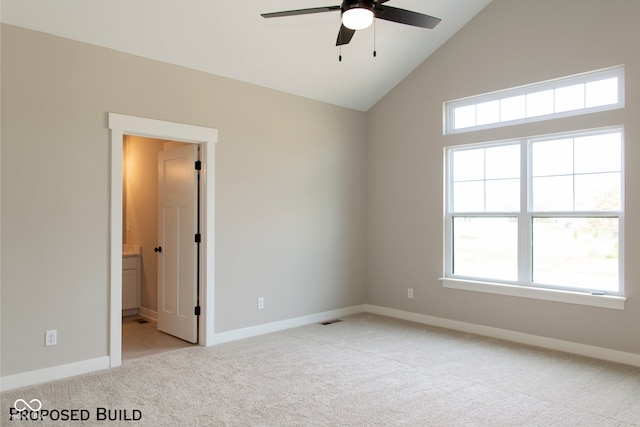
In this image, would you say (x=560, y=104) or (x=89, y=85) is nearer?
(x=89, y=85)

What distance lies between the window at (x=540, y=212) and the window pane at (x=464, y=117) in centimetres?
26

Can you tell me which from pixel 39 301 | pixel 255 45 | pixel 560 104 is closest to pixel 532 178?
pixel 560 104

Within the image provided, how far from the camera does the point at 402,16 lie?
3.08 m

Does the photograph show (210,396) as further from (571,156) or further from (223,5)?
(571,156)

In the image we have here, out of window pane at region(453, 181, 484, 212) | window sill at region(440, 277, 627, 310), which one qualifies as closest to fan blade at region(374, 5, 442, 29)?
window pane at region(453, 181, 484, 212)

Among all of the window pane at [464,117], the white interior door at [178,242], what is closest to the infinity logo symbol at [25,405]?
the white interior door at [178,242]

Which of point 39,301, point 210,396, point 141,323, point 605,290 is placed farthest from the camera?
point 141,323

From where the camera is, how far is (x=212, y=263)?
458cm

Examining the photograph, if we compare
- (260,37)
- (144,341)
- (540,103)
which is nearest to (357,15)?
(260,37)

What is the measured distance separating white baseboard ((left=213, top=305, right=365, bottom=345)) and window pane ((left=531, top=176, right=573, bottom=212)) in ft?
8.79

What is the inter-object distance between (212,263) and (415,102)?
3.19 metres

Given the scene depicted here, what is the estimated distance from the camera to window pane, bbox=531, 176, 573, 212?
14.4 ft

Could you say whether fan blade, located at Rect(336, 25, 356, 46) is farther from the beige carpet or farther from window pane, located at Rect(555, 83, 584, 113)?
the beige carpet

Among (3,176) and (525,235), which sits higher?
(3,176)
